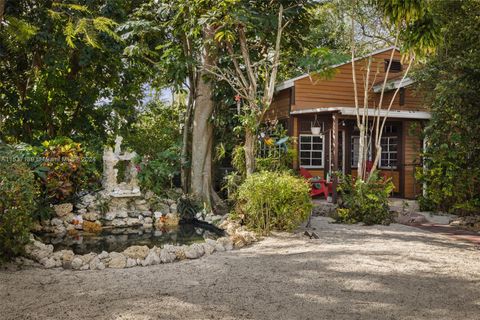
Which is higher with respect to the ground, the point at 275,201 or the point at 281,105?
the point at 281,105

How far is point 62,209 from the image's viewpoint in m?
8.68

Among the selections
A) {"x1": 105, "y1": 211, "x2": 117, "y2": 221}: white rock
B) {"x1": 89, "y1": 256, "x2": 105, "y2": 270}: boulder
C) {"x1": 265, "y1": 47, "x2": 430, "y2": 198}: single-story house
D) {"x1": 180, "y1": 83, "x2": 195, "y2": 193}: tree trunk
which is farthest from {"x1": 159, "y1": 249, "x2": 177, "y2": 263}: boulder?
{"x1": 265, "y1": 47, "x2": 430, "y2": 198}: single-story house

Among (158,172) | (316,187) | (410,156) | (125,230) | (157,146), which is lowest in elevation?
(125,230)

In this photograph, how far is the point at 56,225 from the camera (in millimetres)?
8406

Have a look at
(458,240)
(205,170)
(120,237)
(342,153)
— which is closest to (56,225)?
(120,237)

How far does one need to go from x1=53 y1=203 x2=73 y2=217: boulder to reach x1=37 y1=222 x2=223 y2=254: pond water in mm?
669

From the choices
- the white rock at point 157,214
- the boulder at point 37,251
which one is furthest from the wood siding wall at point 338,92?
the boulder at point 37,251

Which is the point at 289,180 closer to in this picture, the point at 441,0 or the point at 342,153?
the point at 441,0

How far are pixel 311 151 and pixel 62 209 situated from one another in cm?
812

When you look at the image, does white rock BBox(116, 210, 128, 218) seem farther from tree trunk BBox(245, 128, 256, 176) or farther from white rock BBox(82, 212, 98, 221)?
tree trunk BBox(245, 128, 256, 176)

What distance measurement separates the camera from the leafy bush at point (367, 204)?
8680mm

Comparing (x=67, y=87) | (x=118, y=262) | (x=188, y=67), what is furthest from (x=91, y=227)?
(x=67, y=87)

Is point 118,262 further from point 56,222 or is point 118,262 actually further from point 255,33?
point 255,33

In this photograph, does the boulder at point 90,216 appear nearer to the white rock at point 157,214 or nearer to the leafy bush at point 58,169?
the leafy bush at point 58,169
